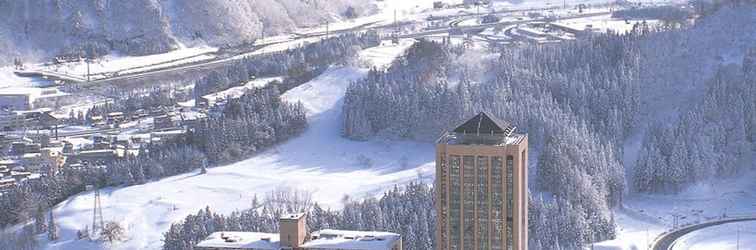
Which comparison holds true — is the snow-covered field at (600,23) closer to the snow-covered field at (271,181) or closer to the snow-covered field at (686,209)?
the snow-covered field at (271,181)

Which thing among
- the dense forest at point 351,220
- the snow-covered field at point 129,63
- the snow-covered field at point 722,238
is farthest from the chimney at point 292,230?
the snow-covered field at point 129,63

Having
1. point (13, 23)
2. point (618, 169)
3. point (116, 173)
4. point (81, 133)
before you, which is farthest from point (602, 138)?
point (13, 23)

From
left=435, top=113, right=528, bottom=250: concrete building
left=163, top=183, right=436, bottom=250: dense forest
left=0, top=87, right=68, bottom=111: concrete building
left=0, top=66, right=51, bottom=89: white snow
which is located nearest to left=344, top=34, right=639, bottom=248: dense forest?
left=163, top=183, right=436, bottom=250: dense forest

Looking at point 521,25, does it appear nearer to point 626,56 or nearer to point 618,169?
point 626,56

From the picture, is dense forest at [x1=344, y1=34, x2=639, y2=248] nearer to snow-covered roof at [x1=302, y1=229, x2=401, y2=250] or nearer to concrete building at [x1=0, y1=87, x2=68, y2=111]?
snow-covered roof at [x1=302, y1=229, x2=401, y2=250]

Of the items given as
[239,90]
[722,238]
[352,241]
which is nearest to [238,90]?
[239,90]

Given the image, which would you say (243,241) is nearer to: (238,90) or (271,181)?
(271,181)
